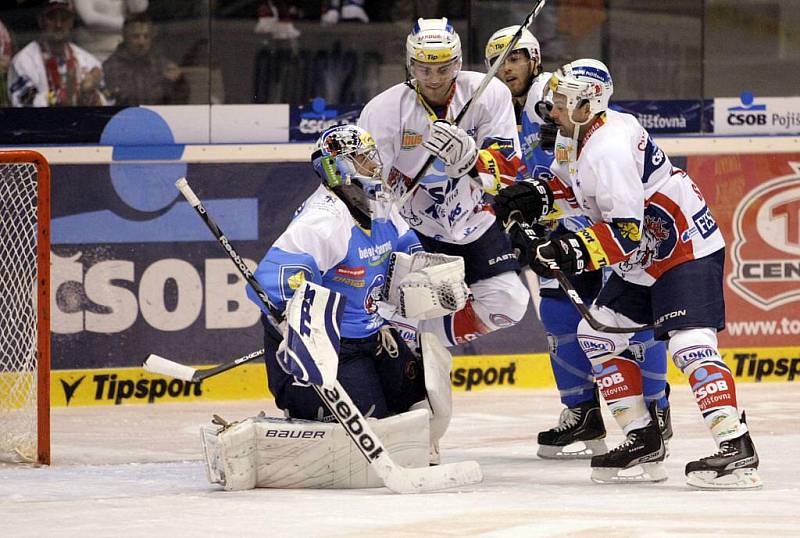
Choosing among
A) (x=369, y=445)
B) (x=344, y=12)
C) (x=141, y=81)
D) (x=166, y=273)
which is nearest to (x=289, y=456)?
(x=369, y=445)

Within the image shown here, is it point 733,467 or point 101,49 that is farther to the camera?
point 101,49

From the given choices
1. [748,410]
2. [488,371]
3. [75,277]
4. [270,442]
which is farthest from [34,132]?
[748,410]

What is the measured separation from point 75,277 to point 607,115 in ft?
9.05

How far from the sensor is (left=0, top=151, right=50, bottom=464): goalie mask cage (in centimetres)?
553

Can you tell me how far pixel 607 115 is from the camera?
192 inches

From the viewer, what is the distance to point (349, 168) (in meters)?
4.90

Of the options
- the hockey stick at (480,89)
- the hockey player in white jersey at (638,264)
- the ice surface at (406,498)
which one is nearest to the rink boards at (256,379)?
the ice surface at (406,498)

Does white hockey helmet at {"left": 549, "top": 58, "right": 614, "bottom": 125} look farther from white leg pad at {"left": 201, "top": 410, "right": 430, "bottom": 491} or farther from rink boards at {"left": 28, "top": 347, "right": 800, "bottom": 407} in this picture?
rink boards at {"left": 28, "top": 347, "right": 800, "bottom": 407}

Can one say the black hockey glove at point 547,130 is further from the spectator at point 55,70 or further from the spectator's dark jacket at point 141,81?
the spectator at point 55,70

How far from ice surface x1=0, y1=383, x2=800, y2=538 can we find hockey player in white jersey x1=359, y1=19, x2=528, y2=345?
531mm

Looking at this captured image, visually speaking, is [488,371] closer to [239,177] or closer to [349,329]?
[239,177]

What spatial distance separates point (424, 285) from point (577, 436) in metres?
0.94

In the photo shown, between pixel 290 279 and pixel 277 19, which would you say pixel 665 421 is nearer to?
Result: pixel 290 279

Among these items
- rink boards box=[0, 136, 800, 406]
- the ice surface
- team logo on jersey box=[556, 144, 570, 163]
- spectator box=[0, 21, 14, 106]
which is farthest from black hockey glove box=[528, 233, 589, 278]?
spectator box=[0, 21, 14, 106]
